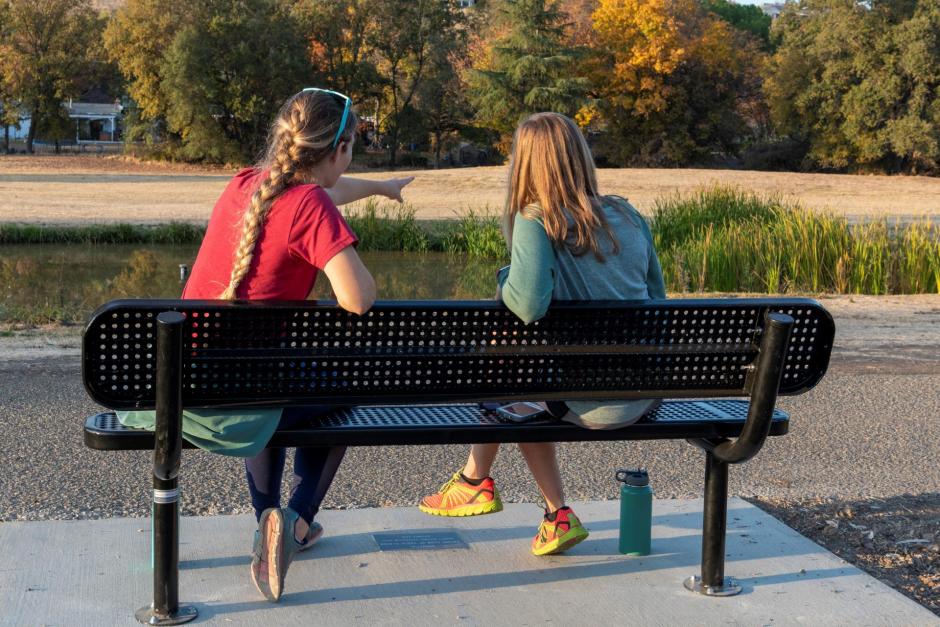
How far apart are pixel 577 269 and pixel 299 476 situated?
115 centimetres

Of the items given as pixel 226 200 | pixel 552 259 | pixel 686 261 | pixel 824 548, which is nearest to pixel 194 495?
pixel 226 200

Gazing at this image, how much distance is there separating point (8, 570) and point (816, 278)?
12.1 metres

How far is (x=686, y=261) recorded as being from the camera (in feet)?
48.1

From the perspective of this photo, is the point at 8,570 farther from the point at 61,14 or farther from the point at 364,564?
the point at 61,14

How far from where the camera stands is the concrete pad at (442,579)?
11.1 feet

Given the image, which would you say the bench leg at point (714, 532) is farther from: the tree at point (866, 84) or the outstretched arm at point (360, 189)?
the tree at point (866, 84)

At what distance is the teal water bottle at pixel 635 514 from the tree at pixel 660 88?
61.8 metres

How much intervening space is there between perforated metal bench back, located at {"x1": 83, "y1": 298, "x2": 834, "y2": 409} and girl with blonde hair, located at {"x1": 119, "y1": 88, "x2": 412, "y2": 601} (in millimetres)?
116

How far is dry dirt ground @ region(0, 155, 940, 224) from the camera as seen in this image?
30.2 m

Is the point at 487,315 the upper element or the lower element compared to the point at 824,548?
upper

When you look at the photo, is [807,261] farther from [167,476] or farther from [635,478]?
[167,476]

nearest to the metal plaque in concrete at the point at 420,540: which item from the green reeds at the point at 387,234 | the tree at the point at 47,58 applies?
the green reeds at the point at 387,234

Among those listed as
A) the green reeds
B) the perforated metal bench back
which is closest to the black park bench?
the perforated metal bench back

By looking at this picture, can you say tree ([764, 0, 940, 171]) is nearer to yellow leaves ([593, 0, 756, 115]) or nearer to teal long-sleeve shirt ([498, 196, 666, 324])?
yellow leaves ([593, 0, 756, 115])
